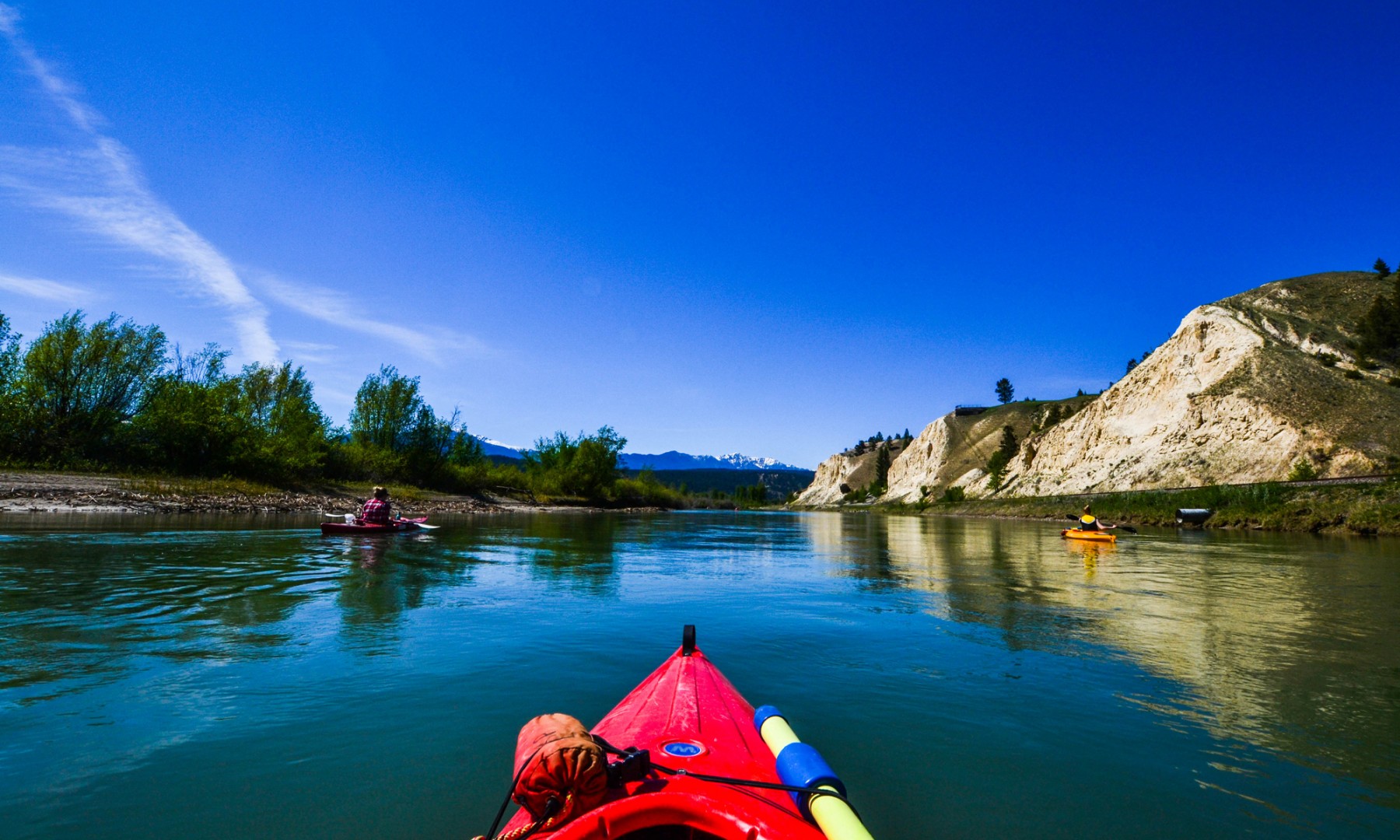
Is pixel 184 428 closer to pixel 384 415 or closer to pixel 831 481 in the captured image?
pixel 384 415

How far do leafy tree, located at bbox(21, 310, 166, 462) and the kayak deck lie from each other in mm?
43957

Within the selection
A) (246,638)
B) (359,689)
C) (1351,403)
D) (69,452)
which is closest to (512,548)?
(246,638)

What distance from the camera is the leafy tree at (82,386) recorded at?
111 feet

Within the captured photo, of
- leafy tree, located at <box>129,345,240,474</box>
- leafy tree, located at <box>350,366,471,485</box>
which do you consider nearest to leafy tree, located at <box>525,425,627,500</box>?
leafy tree, located at <box>350,366,471,485</box>

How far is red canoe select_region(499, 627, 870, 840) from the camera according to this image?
9.59ft

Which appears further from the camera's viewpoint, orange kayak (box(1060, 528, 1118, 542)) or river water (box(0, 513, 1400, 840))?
orange kayak (box(1060, 528, 1118, 542))

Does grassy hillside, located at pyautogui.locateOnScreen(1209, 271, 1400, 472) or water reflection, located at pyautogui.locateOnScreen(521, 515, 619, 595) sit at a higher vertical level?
grassy hillside, located at pyautogui.locateOnScreen(1209, 271, 1400, 472)

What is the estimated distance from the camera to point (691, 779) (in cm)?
335

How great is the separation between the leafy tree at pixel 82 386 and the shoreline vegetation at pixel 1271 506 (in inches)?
2602

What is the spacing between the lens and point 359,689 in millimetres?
6965

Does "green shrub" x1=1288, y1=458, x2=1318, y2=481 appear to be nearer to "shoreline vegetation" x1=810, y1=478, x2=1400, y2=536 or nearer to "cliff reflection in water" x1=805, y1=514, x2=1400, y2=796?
"shoreline vegetation" x1=810, y1=478, x2=1400, y2=536

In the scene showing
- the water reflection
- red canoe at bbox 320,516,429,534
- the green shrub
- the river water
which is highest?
the green shrub

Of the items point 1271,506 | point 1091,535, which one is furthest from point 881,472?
point 1091,535

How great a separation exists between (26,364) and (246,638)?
1599 inches
